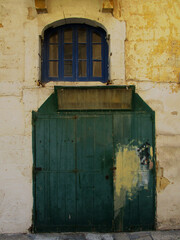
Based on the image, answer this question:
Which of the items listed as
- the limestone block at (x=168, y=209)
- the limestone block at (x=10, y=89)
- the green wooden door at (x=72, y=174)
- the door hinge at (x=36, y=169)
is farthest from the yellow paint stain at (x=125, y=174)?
the limestone block at (x=10, y=89)

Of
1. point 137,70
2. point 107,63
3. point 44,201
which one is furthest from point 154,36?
point 44,201

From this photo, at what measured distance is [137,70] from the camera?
4090 millimetres

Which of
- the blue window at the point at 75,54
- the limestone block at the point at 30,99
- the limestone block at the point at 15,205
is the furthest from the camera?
the blue window at the point at 75,54

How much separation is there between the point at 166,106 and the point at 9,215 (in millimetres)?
3800

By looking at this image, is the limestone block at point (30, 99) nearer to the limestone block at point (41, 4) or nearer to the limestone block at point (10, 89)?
the limestone block at point (10, 89)

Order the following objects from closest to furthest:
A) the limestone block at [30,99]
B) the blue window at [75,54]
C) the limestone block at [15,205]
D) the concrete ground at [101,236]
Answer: the concrete ground at [101,236] < the limestone block at [15,205] < the limestone block at [30,99] < the blue window at [75,54]

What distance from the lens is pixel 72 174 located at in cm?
392

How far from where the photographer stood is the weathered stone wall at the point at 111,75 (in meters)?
3.92

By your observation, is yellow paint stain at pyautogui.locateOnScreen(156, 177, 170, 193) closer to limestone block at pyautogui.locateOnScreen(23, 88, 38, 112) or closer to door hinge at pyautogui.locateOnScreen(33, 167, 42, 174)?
door hinge at pyautogui.locateOnScreen(33, 167, 42, 174)

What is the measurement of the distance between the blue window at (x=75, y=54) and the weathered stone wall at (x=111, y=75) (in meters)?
0.26

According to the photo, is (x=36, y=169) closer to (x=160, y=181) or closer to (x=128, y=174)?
(x=128, y=174)

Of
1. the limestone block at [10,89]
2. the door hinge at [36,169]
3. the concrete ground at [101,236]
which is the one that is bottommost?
the concrete ground at [101,236]

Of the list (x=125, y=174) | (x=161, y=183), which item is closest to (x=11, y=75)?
(x=125, y=174)

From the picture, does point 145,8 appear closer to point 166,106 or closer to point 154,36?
point 154,36
